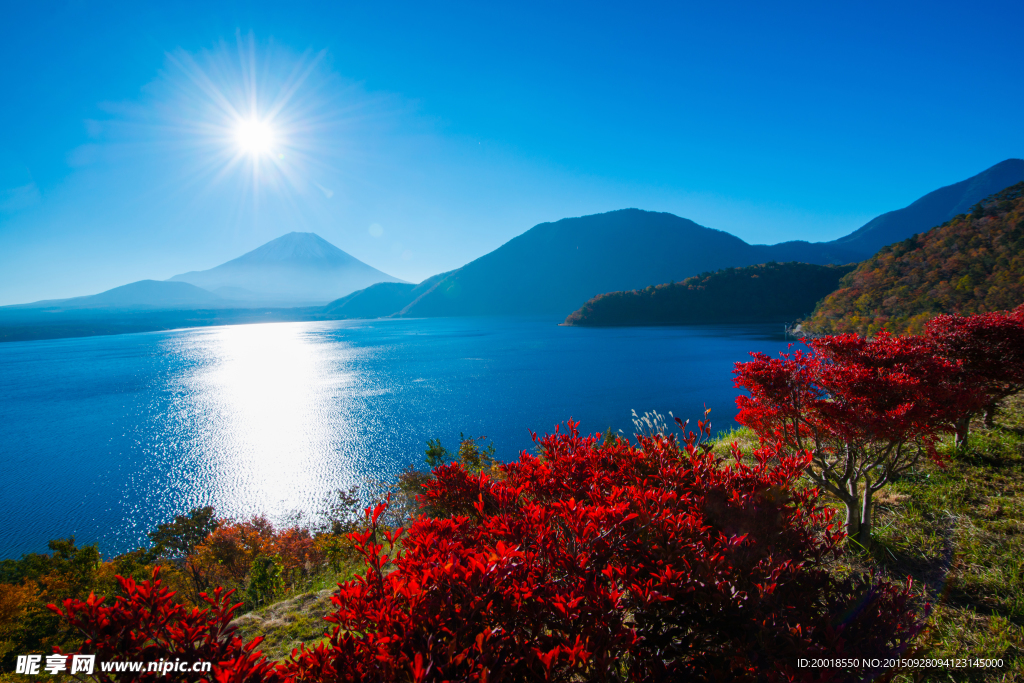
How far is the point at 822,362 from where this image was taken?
17.5 ft

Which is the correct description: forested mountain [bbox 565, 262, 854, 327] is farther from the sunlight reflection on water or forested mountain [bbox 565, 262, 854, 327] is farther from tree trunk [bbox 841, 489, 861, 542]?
tree trunk [bbox 841, 489, 861, 542]

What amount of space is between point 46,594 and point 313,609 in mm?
10420

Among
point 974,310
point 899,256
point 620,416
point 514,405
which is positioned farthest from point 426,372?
point 899,256

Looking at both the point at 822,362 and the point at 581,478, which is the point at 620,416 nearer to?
the point at 822,362

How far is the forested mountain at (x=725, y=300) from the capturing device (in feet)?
348

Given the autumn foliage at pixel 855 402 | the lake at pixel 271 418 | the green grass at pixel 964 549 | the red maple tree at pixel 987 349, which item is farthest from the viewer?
the lake at pixel 271 418

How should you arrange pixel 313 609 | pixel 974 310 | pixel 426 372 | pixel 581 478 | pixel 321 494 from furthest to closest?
pixel 426 372 → pixel 974 310 → pixel 321 494 → pixel 313 609 → pixel 581 478

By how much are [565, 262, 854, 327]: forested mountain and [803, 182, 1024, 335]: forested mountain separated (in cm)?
4026

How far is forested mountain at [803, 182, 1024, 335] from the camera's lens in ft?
144

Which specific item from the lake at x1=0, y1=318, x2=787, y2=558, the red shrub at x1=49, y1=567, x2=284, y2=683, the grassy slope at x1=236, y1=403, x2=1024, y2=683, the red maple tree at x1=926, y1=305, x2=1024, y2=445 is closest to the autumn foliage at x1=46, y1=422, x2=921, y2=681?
the red shrub at x1=49, y1=567, x2=284, y2=683

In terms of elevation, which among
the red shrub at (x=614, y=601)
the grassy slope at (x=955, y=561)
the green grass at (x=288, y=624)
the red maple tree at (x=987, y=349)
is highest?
the red maple tree at (x=987, y=349)

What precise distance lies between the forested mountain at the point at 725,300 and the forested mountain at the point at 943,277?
4026 centimetres

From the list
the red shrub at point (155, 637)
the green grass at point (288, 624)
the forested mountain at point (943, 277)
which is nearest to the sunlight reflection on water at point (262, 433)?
the green grass at point (288, 624)

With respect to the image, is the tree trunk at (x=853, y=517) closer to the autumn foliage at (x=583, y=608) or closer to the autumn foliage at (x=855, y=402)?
the autumn foliage at (x=855, y=402)
